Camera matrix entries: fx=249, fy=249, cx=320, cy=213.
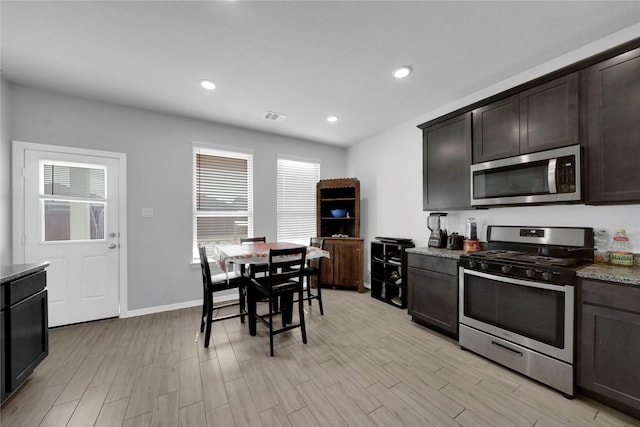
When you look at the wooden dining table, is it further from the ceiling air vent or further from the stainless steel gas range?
the ceiling air vent

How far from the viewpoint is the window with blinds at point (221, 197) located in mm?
3838

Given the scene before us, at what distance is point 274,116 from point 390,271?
2937 millimetres

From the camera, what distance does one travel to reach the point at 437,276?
2.71 metres

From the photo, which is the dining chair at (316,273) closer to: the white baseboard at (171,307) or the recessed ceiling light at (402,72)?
the white baseboard at (171,307)

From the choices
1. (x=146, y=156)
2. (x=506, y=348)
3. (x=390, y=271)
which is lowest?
(x=506, y=348)

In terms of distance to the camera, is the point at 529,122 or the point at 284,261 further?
the point at 284,261

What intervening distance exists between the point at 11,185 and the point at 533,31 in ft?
17.3

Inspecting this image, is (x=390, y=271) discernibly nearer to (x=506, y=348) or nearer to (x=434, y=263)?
(x=434, y=263)

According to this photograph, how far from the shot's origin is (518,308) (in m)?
2.06

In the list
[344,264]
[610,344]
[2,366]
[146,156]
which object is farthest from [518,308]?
[146,156]

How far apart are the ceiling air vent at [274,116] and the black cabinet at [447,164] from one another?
6.59 feet

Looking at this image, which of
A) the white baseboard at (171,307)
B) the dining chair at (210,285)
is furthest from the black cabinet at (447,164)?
the white baseboard at (171,307)

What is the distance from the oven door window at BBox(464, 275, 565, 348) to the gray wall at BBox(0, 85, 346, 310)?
359 centimetres

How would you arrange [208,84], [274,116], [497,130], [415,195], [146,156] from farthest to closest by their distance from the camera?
1. [415,195]
2. [274,116]
3. [146,156]
4. [208,84]
5. [497,130]
